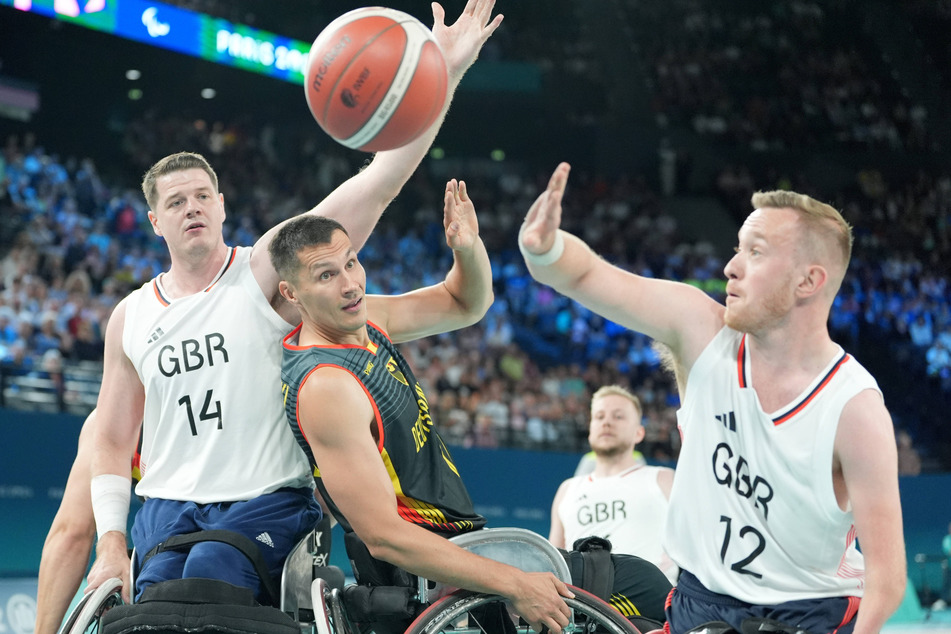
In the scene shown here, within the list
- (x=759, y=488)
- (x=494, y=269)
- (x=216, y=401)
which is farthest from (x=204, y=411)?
(x=494, y=269)

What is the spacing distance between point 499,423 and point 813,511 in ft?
31.2

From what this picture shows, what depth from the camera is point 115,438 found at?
3.99 meters

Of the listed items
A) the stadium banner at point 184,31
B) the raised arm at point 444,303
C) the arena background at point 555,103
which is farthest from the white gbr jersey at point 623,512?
the stadium banner at point 184,31

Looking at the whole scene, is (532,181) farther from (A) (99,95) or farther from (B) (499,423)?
(B) (499,423)

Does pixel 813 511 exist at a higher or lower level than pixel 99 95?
lower

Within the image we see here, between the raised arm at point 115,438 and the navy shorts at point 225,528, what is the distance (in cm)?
11

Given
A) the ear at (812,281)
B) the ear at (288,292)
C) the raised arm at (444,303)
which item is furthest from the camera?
the raised arm at (444,303)

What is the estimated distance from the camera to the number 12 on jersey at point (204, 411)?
148 inches

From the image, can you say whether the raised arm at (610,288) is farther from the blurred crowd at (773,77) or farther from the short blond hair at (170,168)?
the blurred crowd at (773,77)

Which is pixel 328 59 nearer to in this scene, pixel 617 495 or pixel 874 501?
pixel 874 501

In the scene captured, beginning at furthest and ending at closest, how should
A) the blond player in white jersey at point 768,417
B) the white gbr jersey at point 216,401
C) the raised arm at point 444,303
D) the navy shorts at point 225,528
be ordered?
the raised arm at point 444,303 < the white gbr jersey at point 216,401 < the navy shorts at point 225,528 < the blond player in white jersey at point 768,417

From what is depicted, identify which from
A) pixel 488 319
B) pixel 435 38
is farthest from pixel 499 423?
pixel 435 38

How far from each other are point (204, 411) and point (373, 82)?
1379 millimetres

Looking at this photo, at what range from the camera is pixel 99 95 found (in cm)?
1897
